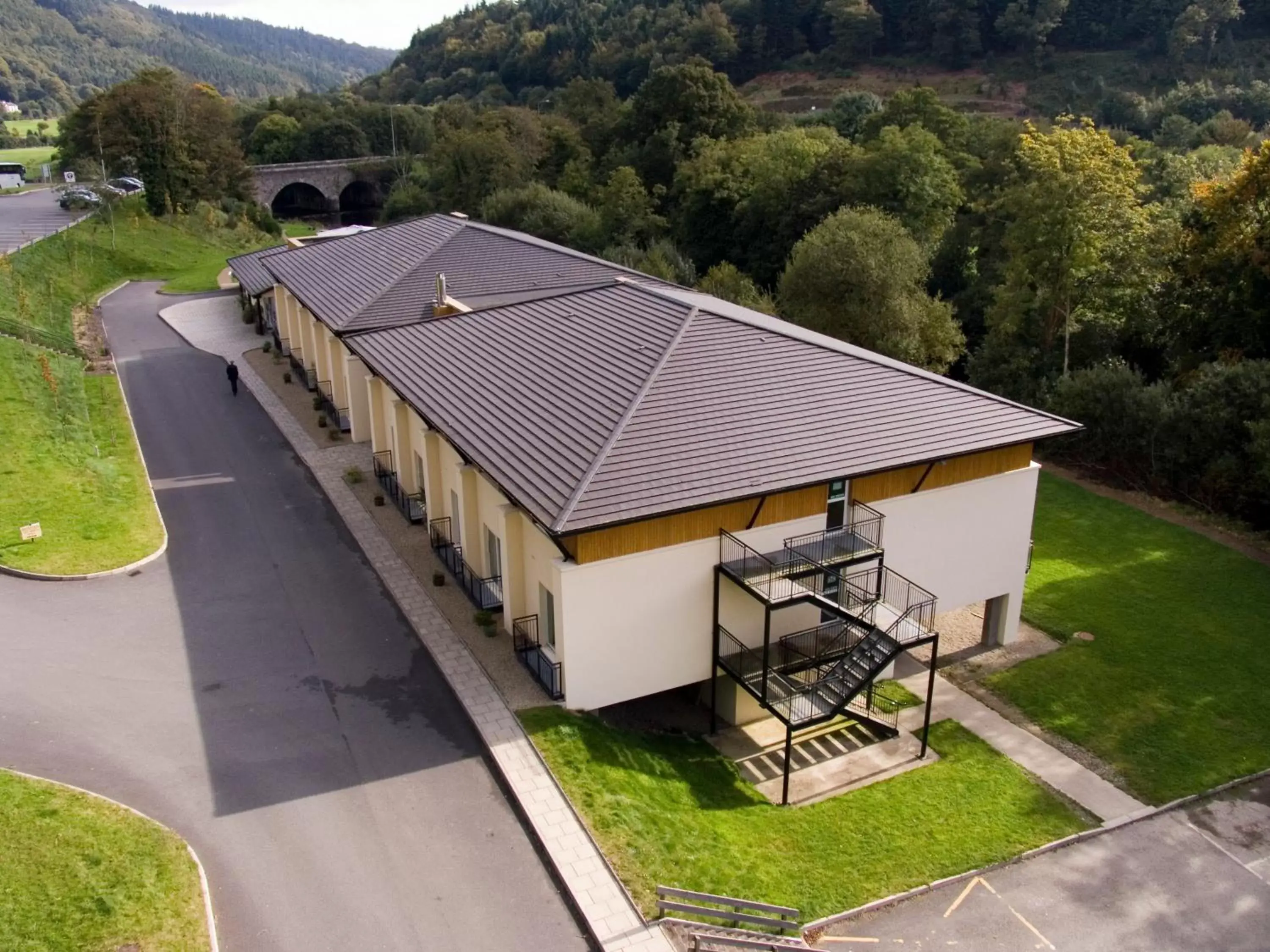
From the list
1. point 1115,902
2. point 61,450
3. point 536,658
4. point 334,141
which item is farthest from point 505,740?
point 334,141

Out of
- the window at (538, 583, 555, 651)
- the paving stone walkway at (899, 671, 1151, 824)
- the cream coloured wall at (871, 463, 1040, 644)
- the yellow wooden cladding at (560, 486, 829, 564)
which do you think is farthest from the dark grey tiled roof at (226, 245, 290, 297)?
the paving stone walkway at (899, 671, 1151, 824)

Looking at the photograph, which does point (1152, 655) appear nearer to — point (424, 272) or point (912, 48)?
point (424, 272)

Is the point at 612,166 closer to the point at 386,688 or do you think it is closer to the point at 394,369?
the point at 394,369

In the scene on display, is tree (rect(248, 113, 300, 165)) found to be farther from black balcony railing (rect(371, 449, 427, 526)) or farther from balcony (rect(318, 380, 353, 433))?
black balcony railing (rect(371, 449, 427, 526))

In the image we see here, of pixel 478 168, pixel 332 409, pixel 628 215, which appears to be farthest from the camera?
pixel 478 168

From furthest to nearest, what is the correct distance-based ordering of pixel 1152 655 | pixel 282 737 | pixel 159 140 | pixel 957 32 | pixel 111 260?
pixel 957 32 → pixel 159 140 → pixel 111 260 → pixel 1152 655 → pixel 282 737

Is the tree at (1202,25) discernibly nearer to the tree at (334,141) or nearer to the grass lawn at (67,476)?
the tree at (334,141)

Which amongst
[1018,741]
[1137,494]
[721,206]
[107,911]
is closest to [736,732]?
[1018,741]
